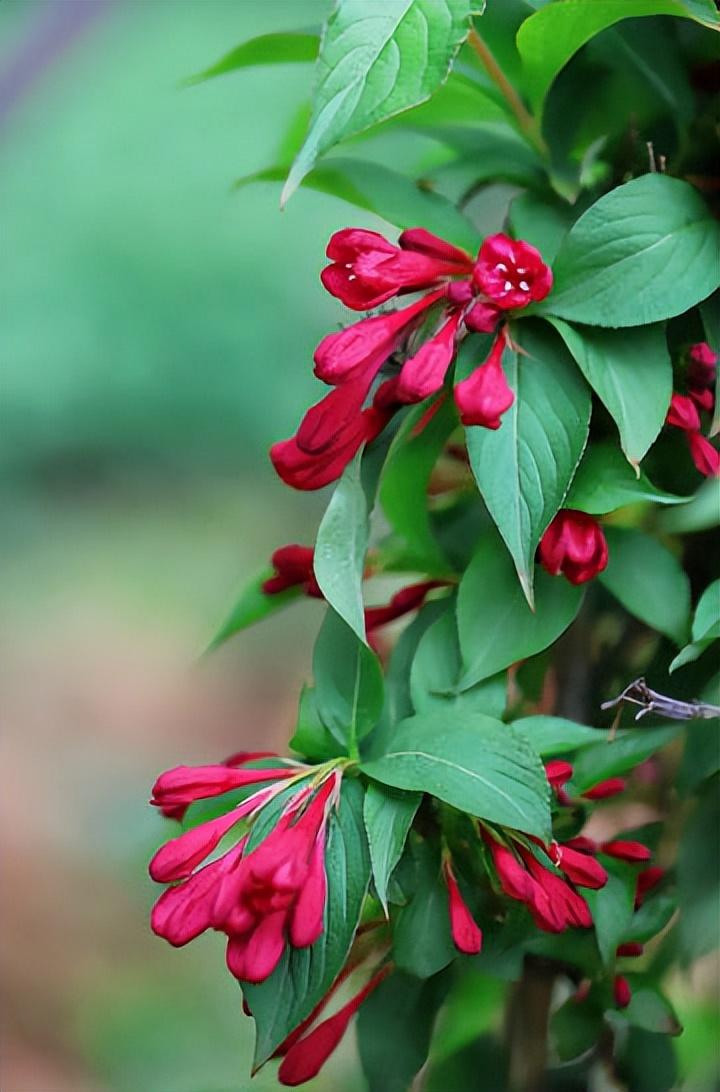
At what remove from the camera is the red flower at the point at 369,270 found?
35cm

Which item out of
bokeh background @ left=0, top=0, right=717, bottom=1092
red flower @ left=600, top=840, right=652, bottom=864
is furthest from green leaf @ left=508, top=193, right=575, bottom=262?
bokeh background @ left=0, top=0, right=717, bottom=1092

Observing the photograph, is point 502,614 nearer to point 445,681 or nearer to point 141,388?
point 445,681

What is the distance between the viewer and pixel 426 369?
341 millimetres

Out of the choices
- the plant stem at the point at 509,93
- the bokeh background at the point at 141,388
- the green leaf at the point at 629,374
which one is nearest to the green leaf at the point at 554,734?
the green leaf at the point at 629,374

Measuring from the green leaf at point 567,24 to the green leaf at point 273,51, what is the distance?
78mm

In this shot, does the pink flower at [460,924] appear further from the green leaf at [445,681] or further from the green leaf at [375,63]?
the green leaf at [375,63]

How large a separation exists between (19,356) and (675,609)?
4.09 ft

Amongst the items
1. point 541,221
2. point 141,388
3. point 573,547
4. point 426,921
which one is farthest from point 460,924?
point 141,388

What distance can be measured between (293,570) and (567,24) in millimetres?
207

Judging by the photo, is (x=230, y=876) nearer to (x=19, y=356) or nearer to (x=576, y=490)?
(x=576, y=490)

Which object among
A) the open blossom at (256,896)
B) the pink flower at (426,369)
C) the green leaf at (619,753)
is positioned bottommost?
the green leaf at (619,753)

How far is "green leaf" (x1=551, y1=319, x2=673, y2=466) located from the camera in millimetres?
354

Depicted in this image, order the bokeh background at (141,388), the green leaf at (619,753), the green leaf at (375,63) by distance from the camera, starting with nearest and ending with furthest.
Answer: the green leaf at (375,63) → the green leaf at (619,753) → the bokeh background at (141,388)

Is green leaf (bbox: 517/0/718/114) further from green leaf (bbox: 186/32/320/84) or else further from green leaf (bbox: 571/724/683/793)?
green leaf (bbox: 571/724/683/793)
